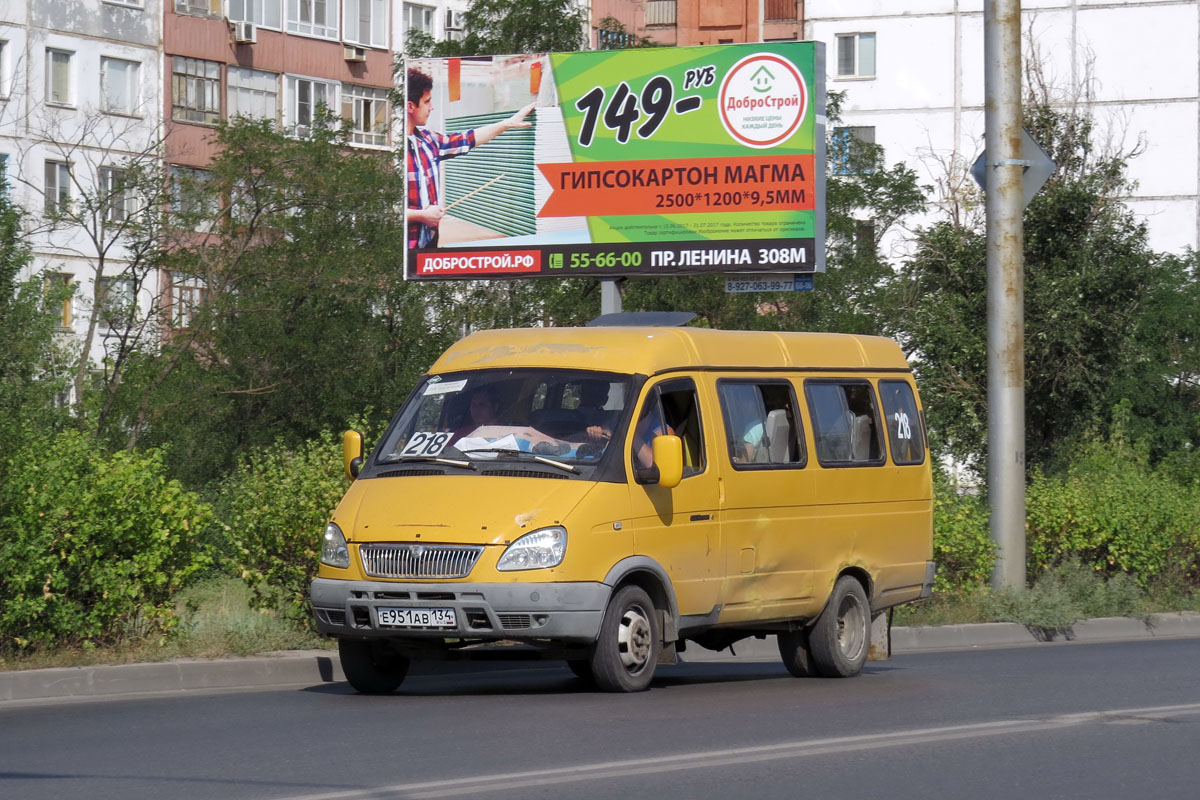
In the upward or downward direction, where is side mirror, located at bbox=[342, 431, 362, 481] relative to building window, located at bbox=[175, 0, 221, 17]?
downward

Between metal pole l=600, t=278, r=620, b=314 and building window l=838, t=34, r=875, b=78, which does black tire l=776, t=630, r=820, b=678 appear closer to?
metal pole l=600, t=278, r=620, b=314

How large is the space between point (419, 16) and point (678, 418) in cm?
6144

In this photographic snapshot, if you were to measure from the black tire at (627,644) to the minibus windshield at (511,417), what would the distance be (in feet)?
2.88

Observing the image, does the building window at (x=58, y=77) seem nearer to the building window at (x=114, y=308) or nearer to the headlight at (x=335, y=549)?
the building window at (x=114, y=308)

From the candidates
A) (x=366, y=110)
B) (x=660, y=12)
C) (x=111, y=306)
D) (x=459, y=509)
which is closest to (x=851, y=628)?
(x=459, y=509)

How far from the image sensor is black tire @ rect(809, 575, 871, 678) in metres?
14.2

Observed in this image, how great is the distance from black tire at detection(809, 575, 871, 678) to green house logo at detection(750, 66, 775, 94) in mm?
8829

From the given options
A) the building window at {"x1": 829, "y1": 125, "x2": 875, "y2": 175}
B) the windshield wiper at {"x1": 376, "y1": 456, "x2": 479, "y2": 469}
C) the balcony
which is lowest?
the windshield wiper at {"x1": 376, "y1": 456, "x2": 479, "y2": 469}

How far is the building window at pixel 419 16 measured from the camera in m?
72.0

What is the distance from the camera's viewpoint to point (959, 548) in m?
20.0

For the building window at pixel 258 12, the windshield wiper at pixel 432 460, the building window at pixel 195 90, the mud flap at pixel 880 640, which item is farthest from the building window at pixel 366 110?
the windshield wiper at pixel 432 460

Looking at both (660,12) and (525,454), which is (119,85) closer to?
(660,12)

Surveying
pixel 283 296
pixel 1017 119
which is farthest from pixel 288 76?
pixel 1017 119

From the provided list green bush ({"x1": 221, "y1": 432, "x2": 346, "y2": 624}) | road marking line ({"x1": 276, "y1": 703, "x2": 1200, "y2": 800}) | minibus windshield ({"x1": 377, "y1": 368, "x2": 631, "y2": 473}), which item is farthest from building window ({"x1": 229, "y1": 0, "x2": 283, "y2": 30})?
road marking line ({"x1": 276, "y1": 703, "x2": 1200, "y2": 800})
